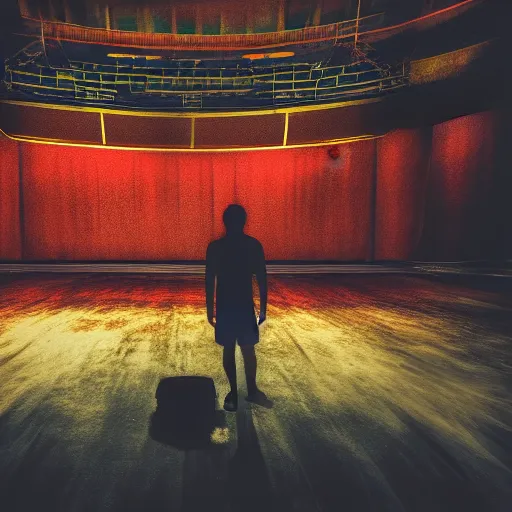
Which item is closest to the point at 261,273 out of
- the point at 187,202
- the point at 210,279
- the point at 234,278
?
the point at 234,278

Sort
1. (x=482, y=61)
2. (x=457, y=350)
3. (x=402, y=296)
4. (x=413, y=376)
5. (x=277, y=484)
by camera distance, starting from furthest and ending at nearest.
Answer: (x=482, y=61)
(x=402, y=296)
(x=457, y=350)
(x=413, y=376)
(x=277, y=484)

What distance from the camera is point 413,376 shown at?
2.84 metres

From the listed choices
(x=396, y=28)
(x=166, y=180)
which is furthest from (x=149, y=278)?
(x=396, y=28)

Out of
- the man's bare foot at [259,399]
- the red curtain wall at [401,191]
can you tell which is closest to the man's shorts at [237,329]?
the man's bare foot at [259,399]

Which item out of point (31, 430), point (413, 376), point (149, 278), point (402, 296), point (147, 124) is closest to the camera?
point (31, 430)

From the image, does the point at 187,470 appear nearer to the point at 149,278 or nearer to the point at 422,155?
the point at 149,278

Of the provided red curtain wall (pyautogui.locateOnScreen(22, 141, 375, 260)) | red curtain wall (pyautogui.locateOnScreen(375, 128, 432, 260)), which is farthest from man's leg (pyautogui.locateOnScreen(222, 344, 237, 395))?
red curtain wall (pyautogui.locateOnScreen(375, 128, 432, 260))

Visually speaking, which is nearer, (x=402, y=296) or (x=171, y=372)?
(x=171, y=372)

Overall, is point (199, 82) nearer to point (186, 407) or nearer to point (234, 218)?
point (234, 218)

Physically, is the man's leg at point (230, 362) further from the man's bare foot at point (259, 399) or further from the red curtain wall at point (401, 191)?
the red curtain wall at point (401, 191)

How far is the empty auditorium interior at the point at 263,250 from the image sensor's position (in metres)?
1.83

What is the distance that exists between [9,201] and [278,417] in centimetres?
913

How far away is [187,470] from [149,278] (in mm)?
6345

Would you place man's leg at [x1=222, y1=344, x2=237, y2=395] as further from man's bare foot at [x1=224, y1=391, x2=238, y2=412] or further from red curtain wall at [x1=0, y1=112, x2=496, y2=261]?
red curtain wall at [x1=0, y1=112, x2=496, y2=261]
